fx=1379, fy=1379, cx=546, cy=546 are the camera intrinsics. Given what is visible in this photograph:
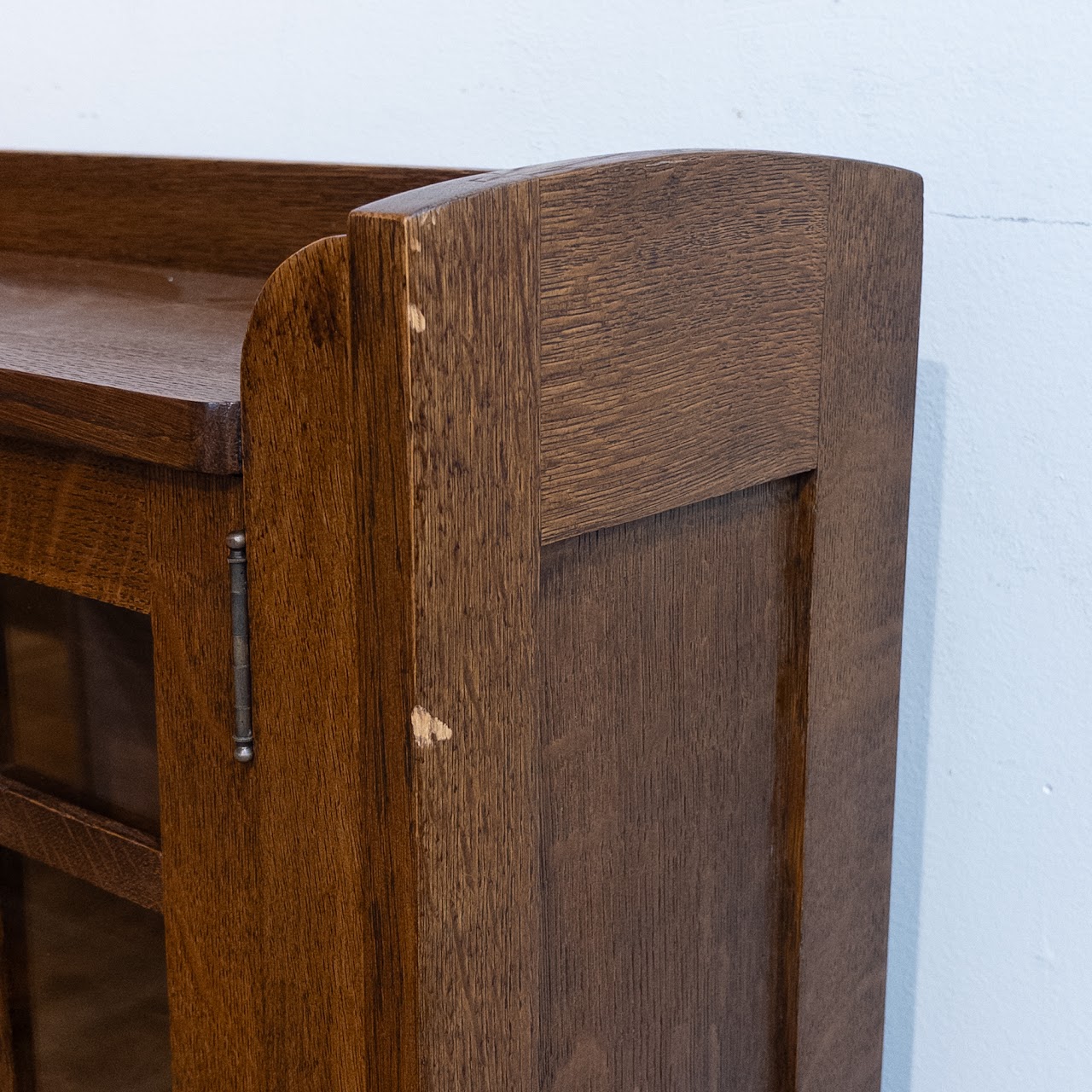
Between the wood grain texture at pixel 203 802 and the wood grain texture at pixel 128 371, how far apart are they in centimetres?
2

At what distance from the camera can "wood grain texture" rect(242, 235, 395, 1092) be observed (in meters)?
0.48

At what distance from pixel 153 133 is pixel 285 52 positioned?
172mm

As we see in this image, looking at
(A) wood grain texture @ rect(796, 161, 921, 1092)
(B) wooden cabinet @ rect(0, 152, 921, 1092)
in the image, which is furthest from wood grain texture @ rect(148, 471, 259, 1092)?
(A) wood grain texture @ rect(796, 161, 921, 1092)

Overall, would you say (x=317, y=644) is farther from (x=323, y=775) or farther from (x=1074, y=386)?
(x=1074, y=386)

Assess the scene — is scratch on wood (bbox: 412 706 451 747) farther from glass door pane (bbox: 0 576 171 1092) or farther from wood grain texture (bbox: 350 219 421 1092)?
glass door pane (bbox: 0 576 171 1092)

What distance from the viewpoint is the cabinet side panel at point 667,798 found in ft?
1.85

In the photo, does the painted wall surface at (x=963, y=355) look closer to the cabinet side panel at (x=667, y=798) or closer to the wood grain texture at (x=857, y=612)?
the wood grain texture at (x=857, y=612)

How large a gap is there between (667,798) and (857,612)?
0.53 ft

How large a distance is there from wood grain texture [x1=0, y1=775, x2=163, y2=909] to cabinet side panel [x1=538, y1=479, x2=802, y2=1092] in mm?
181

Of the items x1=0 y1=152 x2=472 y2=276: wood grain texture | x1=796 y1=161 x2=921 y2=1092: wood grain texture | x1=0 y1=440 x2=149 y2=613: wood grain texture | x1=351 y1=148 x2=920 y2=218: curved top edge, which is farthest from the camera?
x1=0 y1=152 x2=472 y2=276: wood grain texture

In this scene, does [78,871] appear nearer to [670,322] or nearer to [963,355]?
[670,322]

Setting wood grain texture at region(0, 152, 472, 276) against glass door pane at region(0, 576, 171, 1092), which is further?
wood grain texture at region(0, 152, 472, 276)

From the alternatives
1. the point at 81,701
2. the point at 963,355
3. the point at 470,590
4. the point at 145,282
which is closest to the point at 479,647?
the point at 470,590

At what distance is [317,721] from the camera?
1.65 feet
